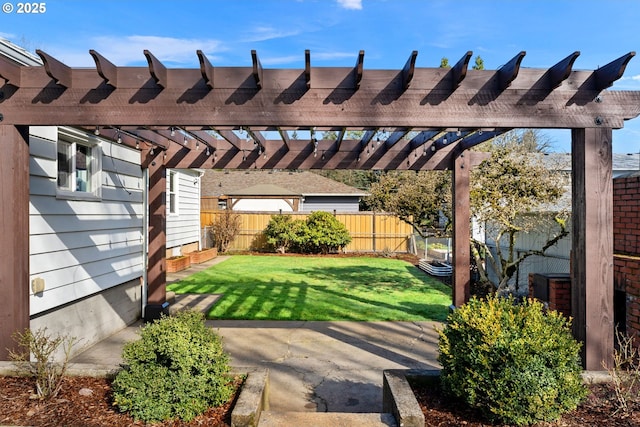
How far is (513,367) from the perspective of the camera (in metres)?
2.56

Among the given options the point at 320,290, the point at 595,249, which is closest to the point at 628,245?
the point at 595,249

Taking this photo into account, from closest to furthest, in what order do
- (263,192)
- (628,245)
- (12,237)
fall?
(12,237) < (628,245) < (263,192)

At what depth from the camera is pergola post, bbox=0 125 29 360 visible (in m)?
3.24

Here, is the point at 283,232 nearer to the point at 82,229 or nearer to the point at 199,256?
the point at 199,256

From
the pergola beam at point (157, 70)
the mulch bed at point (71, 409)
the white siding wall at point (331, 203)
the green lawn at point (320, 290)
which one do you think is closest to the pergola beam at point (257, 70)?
the pergola beam at point (157, 70)

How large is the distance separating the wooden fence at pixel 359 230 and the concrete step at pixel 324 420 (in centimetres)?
1437

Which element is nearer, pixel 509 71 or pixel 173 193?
pixel 509 71

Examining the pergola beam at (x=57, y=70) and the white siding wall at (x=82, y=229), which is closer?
the pergola beam at (x=57, y=70)

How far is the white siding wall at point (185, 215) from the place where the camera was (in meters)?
12.3

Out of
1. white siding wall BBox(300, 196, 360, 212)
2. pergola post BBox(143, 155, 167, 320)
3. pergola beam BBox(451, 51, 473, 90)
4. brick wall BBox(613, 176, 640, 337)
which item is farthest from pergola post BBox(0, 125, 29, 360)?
white siding wall BBox(300, 196, 360, 212)

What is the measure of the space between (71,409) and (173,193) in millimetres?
10627

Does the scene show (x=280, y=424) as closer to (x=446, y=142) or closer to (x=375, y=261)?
(x=446, y=142)

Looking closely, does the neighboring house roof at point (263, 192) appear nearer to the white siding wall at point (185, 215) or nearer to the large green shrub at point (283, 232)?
the large green shrub at point (283, 232)

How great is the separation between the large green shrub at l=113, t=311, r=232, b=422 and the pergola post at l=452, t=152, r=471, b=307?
4209 mm
